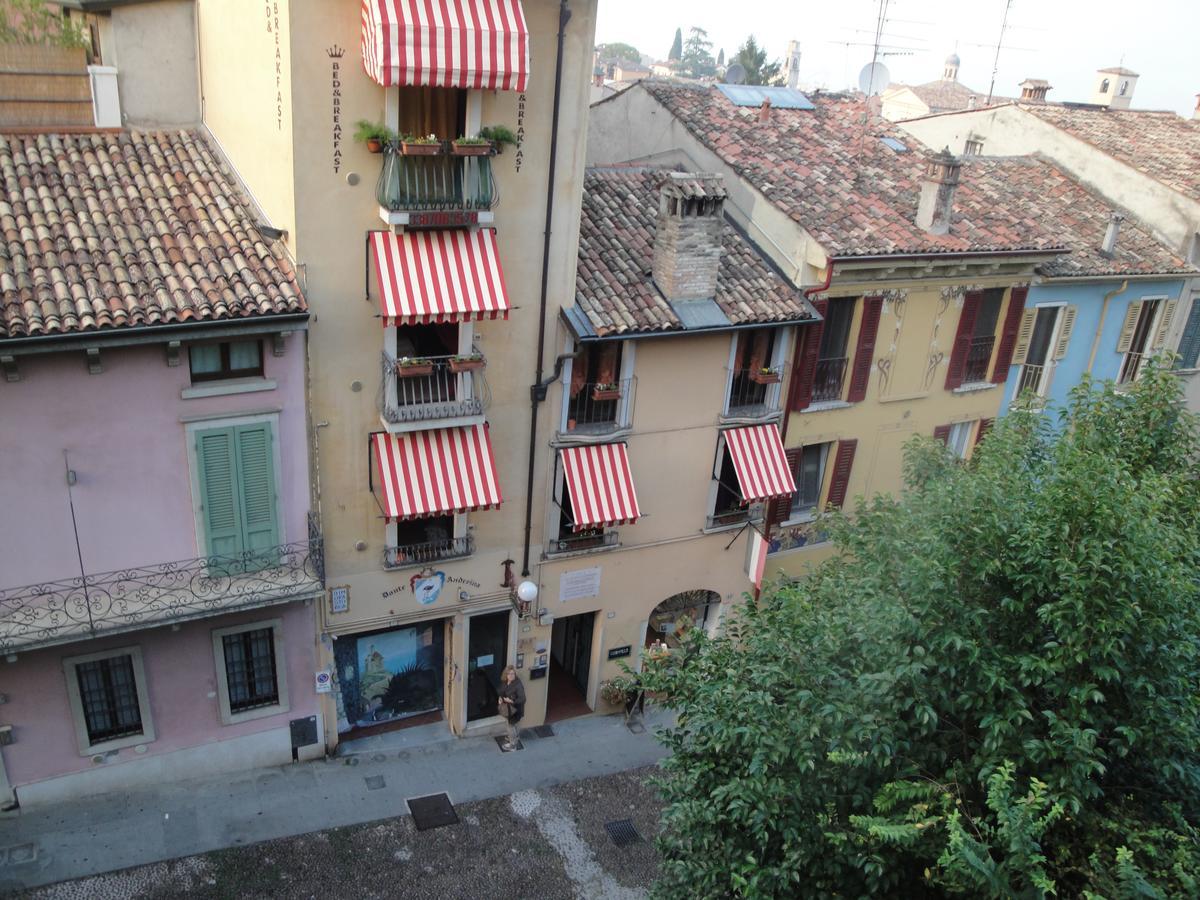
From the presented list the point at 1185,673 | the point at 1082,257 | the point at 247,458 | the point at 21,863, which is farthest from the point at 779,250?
the point at 21,863

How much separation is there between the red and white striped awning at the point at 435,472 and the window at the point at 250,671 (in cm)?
320

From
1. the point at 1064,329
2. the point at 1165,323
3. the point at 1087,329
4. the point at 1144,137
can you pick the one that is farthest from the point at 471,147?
the point at 1144,137

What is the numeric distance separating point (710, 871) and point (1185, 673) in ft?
16.5

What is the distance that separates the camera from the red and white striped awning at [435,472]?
15805 millimetres

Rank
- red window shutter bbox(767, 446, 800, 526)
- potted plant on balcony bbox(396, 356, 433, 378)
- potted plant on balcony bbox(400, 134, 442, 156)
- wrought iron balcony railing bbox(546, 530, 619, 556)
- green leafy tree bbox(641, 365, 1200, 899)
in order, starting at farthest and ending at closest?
1. red window shutter bbox(767, 446, 800, 526)
2. wrought iron balcony railing bbox(546, 530, 619, 556)
3. potted plant on balcony bbox(396, 356, 433, 378)
4. potted plant on balcony bbox(400, 134, 442, 156)
5. green leafy tree bbox(641, 365, 1200, 899)

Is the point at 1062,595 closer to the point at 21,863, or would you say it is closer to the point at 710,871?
the point at 710,871

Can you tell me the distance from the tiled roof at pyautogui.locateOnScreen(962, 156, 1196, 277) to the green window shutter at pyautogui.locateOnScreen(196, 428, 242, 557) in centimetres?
1777

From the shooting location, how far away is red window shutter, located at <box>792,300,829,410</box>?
19.2m

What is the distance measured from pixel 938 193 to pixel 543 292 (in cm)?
904

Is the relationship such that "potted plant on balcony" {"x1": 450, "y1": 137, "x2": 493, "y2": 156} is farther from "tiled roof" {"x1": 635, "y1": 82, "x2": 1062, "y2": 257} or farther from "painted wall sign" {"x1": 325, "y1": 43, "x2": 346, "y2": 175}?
"tiled roof" {"x1": 635, "y1": 82, "x2": 1062, "y2": 257}

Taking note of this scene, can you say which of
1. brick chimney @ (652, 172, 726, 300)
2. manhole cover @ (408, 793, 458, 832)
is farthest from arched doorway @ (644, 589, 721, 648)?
brick chimney @ (652, 172, 726, 300)

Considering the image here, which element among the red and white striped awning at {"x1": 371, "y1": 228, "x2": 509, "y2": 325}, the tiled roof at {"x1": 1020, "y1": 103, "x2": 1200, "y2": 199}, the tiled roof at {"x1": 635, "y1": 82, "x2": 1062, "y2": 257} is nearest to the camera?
the red and white striped awning at {"x1": 371, "y1": 228, "x2": 509, "y2": 325}

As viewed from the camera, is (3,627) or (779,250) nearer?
(3,627)

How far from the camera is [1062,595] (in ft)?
29.3
